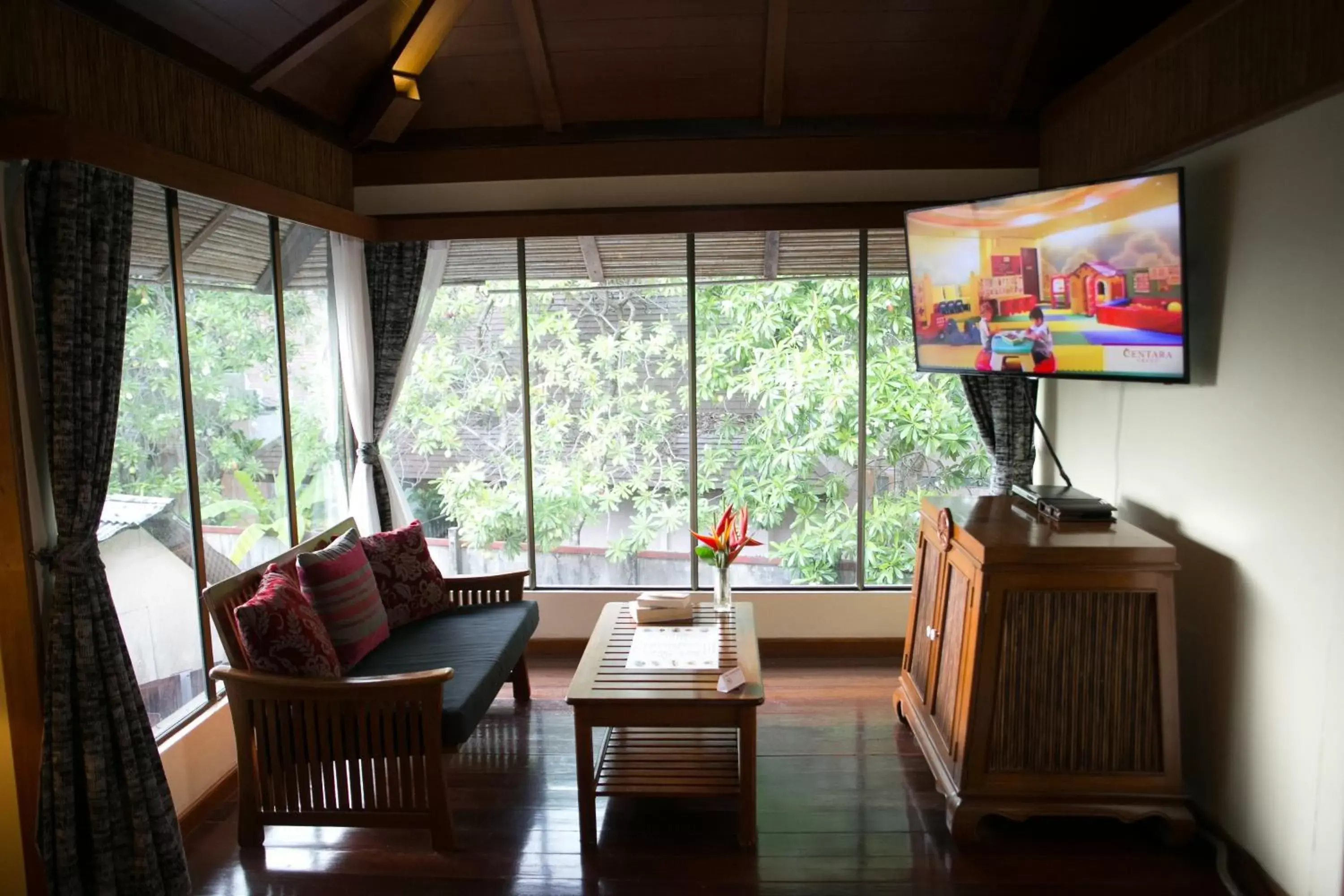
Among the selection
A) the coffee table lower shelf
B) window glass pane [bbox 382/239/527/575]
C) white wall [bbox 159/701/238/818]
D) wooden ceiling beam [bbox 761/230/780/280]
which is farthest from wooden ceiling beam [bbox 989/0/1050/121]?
white wall [bbox 159/701/238/818]

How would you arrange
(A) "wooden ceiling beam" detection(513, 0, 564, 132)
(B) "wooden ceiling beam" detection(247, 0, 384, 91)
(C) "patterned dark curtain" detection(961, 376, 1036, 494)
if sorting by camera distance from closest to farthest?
(B) "wooden ceiling beam" detection(247, 0, 384, 91) → (A) "wooden ceiling beam" detection(513, 0, 564, 132) → (C) "patterned dark curtain" detection(961, 376, 1036, 494)

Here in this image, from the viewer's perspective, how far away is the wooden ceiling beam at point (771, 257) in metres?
4.36

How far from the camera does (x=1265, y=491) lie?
2.57m

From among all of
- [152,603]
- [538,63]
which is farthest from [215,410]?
[538,63]

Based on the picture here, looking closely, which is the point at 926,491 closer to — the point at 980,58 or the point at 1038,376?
the point at 1038,376

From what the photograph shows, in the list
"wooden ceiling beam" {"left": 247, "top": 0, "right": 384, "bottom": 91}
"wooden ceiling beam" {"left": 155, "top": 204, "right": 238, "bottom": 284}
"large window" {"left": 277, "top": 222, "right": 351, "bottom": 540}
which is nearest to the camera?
"wooden ceiling beam" {"left": 155, "top": 204, "right": 238, "bottom": 284}

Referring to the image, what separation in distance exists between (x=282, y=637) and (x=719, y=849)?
1541 millimetres

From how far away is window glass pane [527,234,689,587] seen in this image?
446 cm

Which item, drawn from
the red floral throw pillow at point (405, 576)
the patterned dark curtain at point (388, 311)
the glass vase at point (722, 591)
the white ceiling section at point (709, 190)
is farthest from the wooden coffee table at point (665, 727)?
the white ceiling section at point (709, 190)

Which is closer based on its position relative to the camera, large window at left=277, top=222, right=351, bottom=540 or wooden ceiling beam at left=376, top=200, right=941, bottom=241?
large window at left=277, top=222, right=351, bottom=540

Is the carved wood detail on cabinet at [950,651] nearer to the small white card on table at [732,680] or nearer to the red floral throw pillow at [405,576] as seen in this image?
the small white card on table at [732,680]

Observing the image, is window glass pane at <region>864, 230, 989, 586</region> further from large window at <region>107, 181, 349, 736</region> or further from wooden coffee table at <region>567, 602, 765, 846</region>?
large window at <region>107, 181, 349, 736</region>

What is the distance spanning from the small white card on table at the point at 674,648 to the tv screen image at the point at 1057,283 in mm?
1583

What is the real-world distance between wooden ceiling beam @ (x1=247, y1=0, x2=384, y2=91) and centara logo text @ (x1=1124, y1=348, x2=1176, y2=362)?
2.97m
